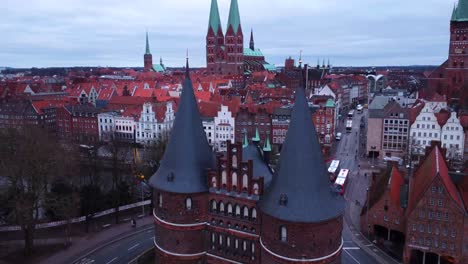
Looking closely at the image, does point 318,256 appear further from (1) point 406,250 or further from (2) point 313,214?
(1) point 406,250

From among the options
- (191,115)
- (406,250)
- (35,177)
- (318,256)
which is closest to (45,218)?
(35,177)

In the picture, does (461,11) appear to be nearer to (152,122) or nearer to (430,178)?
(430,178)

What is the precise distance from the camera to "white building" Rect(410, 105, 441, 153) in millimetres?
73625

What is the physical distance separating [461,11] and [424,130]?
34.7 metres

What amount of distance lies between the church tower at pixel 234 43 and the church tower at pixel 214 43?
116 inches

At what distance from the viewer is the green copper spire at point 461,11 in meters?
90.1

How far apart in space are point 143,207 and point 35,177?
45.5 ft

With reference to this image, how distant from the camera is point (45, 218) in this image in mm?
48688

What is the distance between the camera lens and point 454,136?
7262cm

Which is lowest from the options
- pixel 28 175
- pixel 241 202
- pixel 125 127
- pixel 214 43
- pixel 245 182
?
pixel 28 175

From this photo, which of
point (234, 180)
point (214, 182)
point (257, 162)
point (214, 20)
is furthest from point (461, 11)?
point (214, 20)

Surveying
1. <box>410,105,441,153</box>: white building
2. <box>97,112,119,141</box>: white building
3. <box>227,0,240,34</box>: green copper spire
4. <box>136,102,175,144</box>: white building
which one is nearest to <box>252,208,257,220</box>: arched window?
<box>410,105,441,153</box>: white building

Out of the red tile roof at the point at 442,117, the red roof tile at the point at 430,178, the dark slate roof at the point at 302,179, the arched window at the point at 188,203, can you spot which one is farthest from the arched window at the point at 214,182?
the red tile roof at the point at 442,117

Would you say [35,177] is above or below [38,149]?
below
